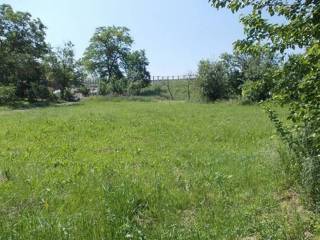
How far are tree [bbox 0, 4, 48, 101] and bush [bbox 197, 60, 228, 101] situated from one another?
56.5 ft

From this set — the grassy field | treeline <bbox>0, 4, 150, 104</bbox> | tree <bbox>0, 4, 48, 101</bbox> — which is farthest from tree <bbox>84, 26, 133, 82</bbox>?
the grassy field

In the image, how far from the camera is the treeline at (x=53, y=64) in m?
51.9

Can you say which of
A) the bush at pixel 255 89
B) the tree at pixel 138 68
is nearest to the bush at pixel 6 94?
the tree at pixel 138 68

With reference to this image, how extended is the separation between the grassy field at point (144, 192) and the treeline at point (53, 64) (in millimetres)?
34330

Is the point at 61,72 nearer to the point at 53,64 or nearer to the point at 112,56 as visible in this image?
the point at 53,64

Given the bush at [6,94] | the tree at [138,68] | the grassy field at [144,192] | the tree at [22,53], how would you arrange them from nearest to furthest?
the grassy field at [144,192] < the bush at [6,94] < the tree at [22,53] < the tree at [138,68]

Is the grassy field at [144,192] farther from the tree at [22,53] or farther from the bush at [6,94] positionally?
the tree at [22,53]

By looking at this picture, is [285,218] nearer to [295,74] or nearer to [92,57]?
[295,74]

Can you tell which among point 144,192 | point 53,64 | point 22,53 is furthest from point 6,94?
point 144,192

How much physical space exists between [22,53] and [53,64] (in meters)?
10.1

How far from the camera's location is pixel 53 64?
2517 inches

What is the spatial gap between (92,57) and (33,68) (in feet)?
90.6

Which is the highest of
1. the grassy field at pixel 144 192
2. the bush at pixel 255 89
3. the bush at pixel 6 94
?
the bush at pixel 255 89

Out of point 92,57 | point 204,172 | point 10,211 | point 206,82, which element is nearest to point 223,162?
point 204,172
